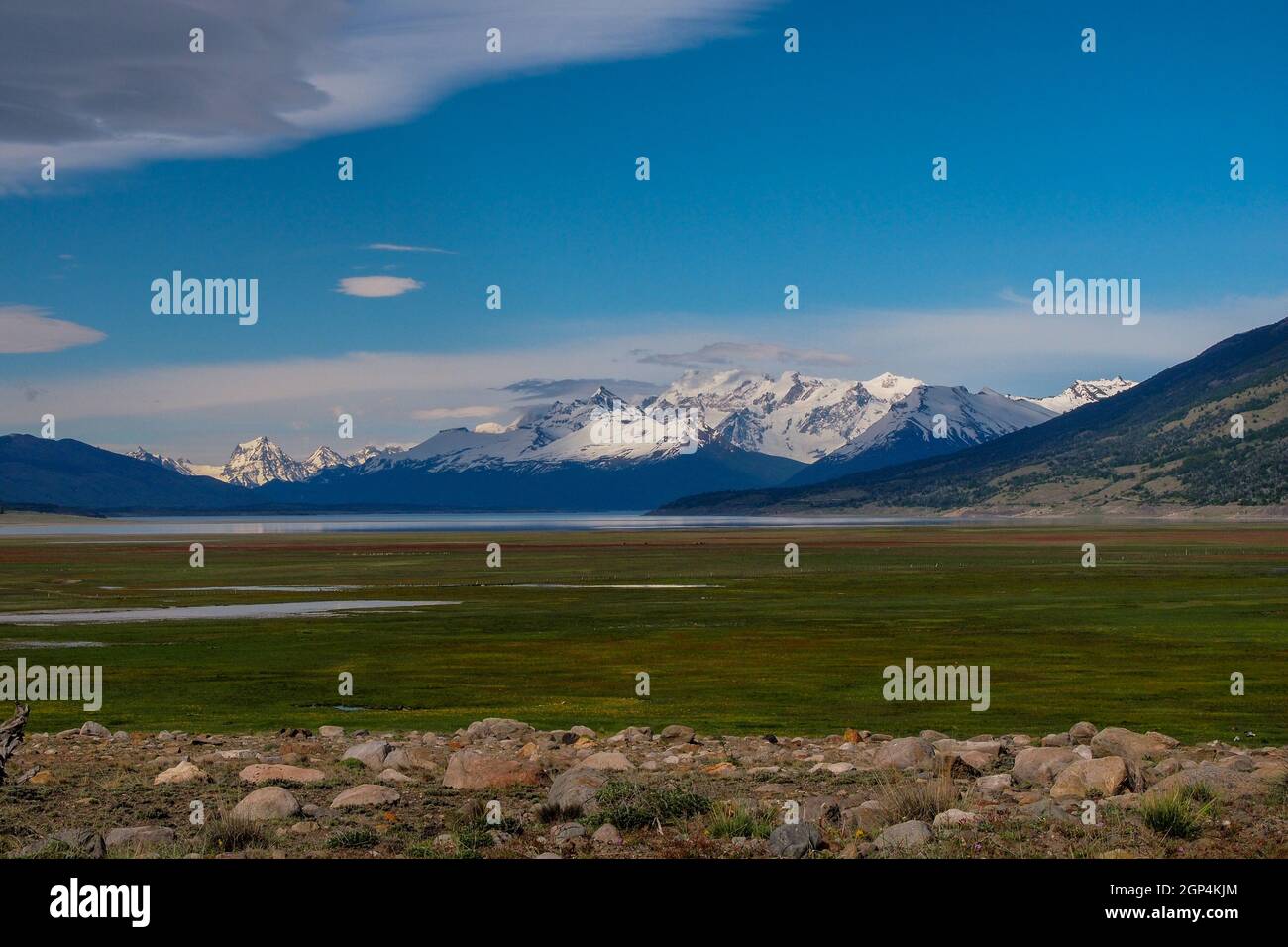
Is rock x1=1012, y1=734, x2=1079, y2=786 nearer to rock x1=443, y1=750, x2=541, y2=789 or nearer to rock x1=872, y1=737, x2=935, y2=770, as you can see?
rock x1=872, y1=737, x2=935, y2=770

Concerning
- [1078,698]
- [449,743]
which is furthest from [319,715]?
[1078,698]

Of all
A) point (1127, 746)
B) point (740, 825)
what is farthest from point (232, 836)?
point (1127, 746)

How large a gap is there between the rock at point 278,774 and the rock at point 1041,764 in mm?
11466

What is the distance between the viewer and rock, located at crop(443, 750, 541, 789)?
20.6 metres

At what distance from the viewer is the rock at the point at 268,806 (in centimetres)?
1761

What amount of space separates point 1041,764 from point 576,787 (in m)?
7.53

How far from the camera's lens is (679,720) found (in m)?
30.7

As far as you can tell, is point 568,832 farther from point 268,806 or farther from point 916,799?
point 916,799

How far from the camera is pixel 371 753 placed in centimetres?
2311

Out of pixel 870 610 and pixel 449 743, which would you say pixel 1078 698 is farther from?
pixel 870 610

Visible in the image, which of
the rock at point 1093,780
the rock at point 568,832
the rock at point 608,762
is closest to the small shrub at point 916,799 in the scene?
the rock at point 1093,780

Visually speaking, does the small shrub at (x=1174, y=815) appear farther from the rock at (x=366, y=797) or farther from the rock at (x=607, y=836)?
the rock at (x=366, y=797)

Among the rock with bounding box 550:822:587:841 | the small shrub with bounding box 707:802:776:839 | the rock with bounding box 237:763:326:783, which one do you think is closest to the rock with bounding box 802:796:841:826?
the small shrub with bounding box 707:802:776:839

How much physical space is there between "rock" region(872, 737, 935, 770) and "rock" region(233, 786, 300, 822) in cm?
983
